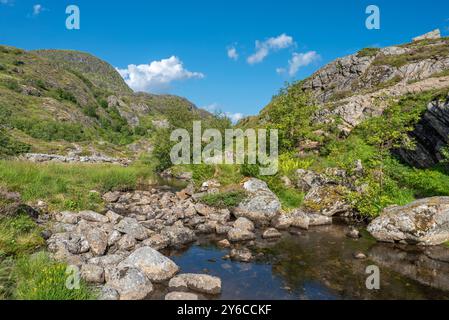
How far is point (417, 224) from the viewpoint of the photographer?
14.9 m

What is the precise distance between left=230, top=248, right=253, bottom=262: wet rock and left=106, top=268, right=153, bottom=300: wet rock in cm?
422

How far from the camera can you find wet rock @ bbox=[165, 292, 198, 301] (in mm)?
9336

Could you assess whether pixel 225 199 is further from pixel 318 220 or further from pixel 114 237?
pixel 114 237

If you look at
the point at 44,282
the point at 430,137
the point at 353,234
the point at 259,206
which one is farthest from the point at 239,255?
the point at 430,137

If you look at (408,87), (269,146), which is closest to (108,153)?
(269,146)

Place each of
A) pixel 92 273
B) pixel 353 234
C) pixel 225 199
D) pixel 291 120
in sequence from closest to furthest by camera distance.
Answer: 1. pixel 92 273
2. pixel 353 234
3. pixel 225 199
4. pixel 291 120

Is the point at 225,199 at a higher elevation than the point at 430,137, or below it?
below

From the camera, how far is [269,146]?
3025 cm

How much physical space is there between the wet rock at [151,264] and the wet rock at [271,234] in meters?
5.85

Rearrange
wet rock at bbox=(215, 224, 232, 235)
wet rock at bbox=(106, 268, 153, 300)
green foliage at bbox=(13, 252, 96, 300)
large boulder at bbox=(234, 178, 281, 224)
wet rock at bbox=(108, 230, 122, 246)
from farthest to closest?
large boulder at bbox=(234, 178, 281, 224)
wet rock at bbox=(215, 224, 232, 235)
wet rock at bbox=(108, 230, 122, 246)
wet rock at bbox=(106, 268, 153, 300)
green foliage at bbox=(13, 252, 96, 300)

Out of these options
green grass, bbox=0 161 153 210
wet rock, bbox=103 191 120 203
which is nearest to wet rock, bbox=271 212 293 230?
green grass, bbox=0 161 153 210

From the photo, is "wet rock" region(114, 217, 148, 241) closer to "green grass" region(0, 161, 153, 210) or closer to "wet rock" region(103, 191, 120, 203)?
"green grass" region(0, 161, 153, 210)

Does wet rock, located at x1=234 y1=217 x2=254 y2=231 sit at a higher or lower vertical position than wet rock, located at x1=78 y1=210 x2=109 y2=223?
lower

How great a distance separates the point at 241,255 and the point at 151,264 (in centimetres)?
400
